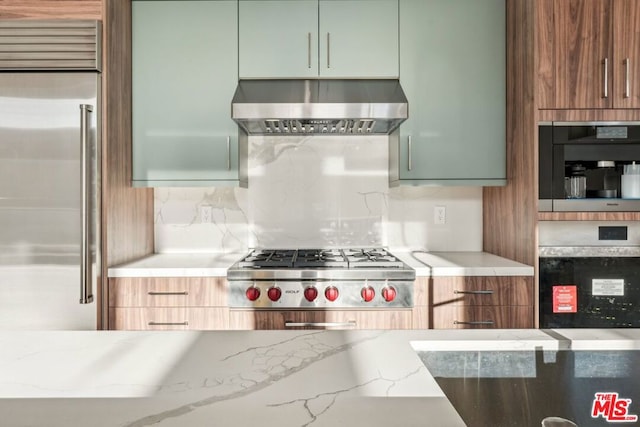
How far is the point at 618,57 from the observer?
2.16 meters

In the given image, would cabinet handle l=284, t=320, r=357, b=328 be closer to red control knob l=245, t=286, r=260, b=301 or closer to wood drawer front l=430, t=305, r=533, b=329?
red control knob l=245, t=286, r=260, b=301

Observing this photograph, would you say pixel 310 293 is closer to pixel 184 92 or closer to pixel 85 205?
pixel 85 205

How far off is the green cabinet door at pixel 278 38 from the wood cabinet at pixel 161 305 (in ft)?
3.75

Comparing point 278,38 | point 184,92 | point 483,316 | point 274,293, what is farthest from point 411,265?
point 184,92

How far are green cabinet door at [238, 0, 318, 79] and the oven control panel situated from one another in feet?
3.66

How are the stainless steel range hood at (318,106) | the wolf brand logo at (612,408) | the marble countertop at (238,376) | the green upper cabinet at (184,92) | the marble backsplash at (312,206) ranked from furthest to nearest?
the marble backsplash at (312,206)
the green upper cabinet at (184,92)
the stainless steel range hood at (318,106)
the wolf brand logo at (612,408)
the marble countertop at (238,376)

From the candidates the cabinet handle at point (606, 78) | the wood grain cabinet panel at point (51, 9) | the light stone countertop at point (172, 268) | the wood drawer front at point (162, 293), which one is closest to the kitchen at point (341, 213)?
the light stone countertop at point (172, 268)

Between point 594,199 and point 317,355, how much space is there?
72.6 inches

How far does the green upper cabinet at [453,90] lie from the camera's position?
2.46 meters

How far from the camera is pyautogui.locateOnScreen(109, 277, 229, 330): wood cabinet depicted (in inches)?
85.5

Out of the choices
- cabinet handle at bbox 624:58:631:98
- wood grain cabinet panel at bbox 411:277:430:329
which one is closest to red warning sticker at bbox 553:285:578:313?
wood grain cabinet panel at bbox 411:277:430:329

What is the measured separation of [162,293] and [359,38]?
1635 mm

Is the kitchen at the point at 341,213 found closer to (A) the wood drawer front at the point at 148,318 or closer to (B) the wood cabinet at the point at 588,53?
(A) the wood drawer front at the point at 148,318

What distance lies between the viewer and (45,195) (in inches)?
84.6
